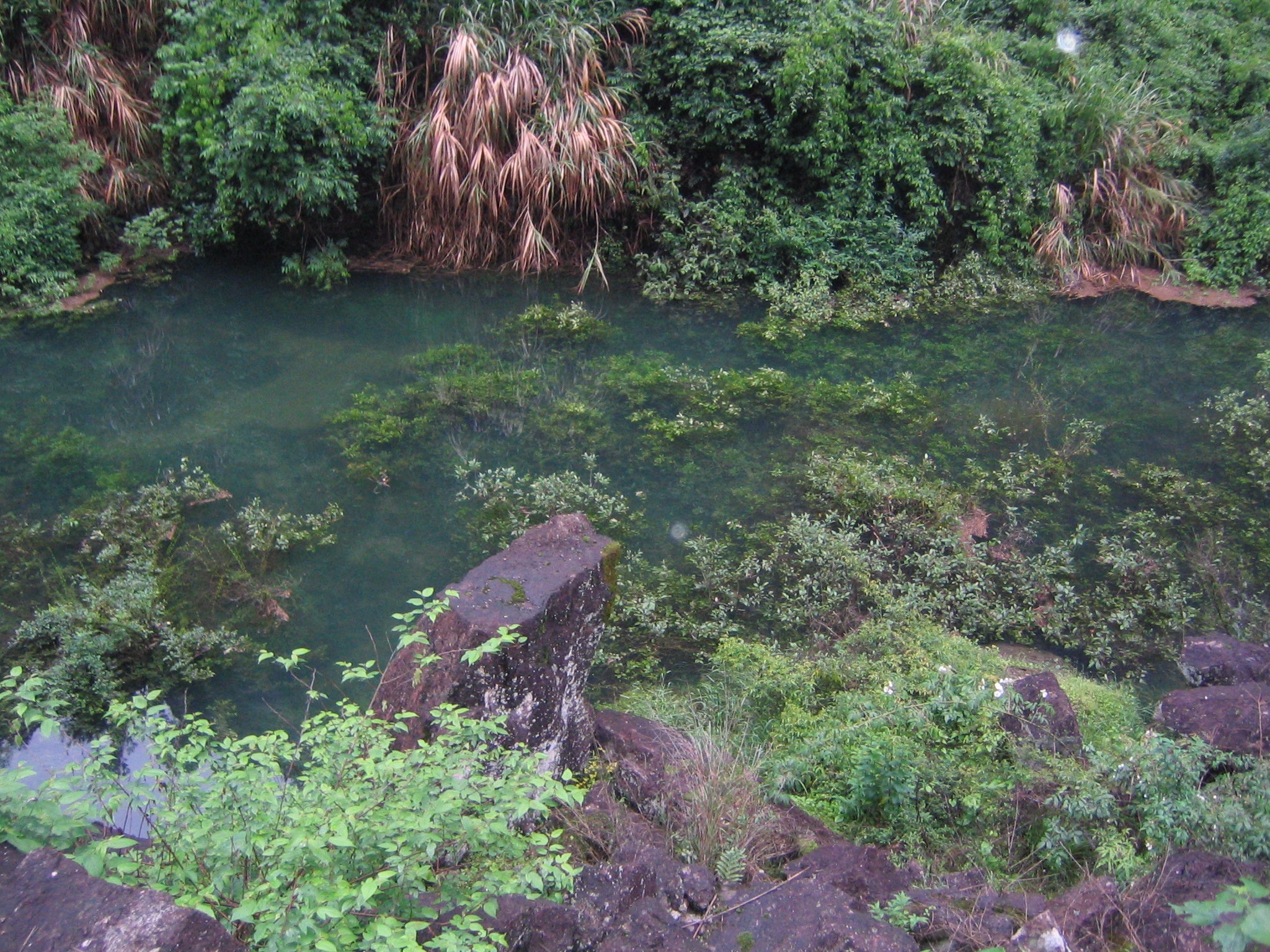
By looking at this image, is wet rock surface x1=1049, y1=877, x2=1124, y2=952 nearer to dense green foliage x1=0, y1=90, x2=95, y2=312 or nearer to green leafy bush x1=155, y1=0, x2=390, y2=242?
green leafy bush x1=155, y1=0, x2=390, y2=242

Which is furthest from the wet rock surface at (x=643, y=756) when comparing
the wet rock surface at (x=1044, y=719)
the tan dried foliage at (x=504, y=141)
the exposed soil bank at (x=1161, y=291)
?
the exposed soil bank at (x=1161, y=291)

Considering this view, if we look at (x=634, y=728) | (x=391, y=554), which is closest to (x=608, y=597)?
(x=634, y=728)

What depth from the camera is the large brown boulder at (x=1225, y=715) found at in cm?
335

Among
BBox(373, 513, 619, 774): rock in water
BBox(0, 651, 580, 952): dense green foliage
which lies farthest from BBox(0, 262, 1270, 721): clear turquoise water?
BBox(0, 651, 580, 952): dense green foliage

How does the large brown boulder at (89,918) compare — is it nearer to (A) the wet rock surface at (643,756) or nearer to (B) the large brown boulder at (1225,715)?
(A) the wet rock surface at (643,756)

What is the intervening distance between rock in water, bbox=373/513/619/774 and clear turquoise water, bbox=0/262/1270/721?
1.45 m

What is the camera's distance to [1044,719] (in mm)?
3465

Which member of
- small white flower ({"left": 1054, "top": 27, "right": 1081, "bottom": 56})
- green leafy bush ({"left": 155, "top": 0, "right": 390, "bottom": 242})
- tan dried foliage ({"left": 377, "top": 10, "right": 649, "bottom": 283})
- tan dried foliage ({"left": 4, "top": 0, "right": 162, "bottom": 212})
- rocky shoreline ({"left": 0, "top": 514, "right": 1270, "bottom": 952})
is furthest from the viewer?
small white flower ({"left": 1054, "top": 27, "right": 1081, "bottom": 56})

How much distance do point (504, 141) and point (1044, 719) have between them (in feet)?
26.8

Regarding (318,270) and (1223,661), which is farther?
(318,270)

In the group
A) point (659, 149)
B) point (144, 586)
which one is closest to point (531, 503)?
point (144, 586)

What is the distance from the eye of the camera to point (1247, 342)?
9047mm

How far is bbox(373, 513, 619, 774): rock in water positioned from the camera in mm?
3199

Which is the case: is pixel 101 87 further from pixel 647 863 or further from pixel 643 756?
pixel 647 863
